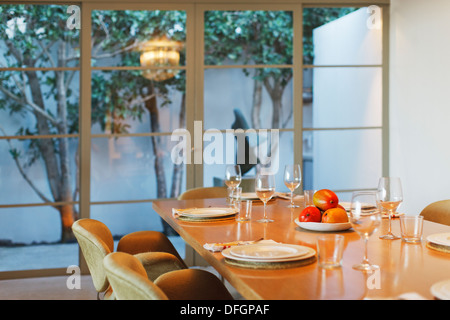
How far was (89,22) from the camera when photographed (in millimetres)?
4398

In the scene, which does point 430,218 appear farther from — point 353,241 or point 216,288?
point 216,288

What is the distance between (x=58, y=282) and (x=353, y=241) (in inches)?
119

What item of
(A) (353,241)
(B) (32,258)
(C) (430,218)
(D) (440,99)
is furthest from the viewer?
(B) (32,258)

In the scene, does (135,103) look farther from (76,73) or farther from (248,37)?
(248,37)

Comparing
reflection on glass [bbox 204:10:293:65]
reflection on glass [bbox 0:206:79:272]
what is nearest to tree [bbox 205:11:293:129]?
reflection on glass [bbox 204:10:293:65]

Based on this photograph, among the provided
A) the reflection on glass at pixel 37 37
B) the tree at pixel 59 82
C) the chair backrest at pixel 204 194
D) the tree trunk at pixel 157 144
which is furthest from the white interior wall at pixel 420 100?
the reflection on glass at pixel 37 37

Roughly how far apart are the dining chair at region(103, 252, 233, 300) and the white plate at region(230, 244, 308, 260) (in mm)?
248

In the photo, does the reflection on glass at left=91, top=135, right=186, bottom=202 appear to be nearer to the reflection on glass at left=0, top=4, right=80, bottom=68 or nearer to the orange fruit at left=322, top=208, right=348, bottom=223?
the reflection on glass at left=0, top=4, right=80, bottom=68

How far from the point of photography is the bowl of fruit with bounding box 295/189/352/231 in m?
1.99

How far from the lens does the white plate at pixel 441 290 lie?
112 cm

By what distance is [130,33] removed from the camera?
4.50m

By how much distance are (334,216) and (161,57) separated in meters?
2.95

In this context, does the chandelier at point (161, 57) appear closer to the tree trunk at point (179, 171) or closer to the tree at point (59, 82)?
the tree at point (59, 82)
